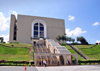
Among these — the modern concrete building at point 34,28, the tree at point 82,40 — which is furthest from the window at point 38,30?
the tree at point 82,40

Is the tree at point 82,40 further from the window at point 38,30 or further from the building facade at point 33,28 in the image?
the window at point 38,30

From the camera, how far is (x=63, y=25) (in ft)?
186

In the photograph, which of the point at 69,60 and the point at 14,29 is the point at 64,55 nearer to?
the point at 69,60

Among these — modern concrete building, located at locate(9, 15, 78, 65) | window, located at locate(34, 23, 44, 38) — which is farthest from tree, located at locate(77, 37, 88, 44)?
window, located at locate(34, 23, 44, 38)

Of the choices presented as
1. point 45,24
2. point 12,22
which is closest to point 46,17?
point 45,24

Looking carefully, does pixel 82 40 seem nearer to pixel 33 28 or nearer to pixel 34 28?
pixel 34 28

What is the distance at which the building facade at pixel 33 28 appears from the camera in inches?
1923

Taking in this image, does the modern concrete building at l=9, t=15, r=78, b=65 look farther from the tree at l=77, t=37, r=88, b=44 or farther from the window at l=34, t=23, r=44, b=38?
the tree at l=77, t=37, r=88, b=44

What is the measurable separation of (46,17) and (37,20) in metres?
5.29

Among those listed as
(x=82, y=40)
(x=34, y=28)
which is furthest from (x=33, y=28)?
(x=82, y=40)

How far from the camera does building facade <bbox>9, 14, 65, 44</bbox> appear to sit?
48844 millimetres

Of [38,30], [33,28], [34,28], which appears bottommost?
[38,30]

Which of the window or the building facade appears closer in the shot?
the building facade

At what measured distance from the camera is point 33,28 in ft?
167
